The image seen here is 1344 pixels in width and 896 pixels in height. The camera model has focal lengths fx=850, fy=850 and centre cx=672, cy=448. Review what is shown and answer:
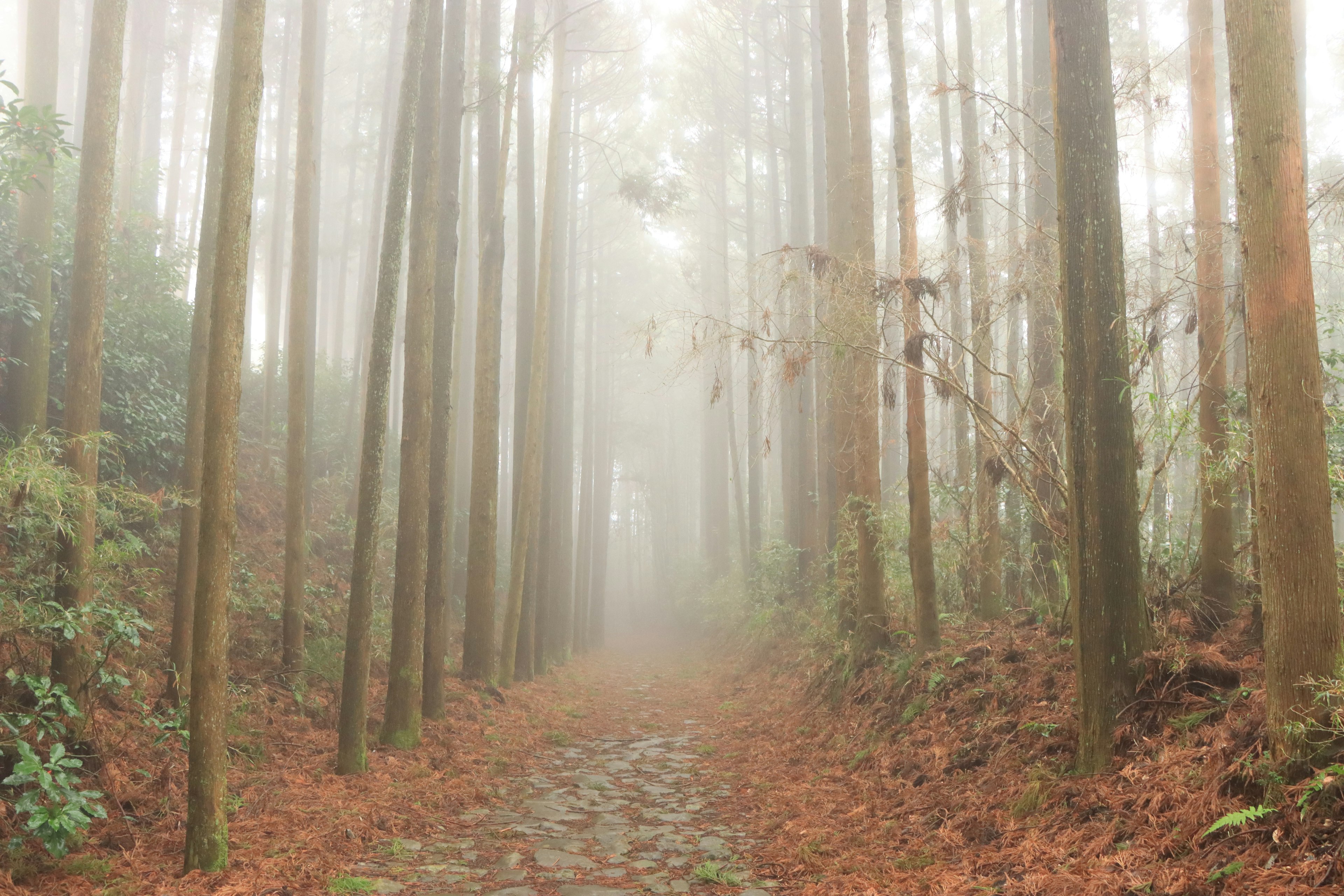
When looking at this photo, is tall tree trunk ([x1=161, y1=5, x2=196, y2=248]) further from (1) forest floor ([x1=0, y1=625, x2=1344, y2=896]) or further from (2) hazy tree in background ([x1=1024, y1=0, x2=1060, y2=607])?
(2) hazy tree in background ([x1=1024, y1=0, x2=1060, y2=607])

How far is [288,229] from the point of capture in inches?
1303

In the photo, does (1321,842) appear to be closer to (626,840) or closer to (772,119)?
(626,840)

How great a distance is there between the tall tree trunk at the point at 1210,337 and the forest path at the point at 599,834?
3.93 m

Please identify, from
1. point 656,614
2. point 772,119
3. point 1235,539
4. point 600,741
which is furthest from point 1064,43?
point 656,614

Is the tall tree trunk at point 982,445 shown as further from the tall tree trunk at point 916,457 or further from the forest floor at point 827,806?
the forest floor at point 827,806

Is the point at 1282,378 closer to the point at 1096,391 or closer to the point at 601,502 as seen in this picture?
the point at 1096,391

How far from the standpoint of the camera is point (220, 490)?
482 cm

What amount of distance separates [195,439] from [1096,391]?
7.51 m

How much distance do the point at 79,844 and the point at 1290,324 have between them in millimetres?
6840

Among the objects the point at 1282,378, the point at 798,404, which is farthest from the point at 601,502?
the point at 1282,378

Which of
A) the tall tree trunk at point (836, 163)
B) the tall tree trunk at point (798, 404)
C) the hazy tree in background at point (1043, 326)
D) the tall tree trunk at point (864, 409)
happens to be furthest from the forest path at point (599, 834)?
the tall tree trunk at point (798, 404)

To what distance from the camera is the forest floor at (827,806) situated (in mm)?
4043

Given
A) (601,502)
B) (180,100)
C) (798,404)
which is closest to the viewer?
(798,404)

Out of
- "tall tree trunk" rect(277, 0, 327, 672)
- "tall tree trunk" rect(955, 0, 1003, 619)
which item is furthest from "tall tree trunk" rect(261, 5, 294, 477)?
"tall tree trunk" rect(955, 0, 1003, 619)
